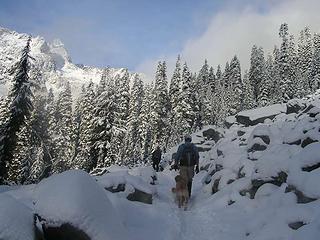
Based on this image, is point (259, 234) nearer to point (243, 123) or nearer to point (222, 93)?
point (243, 123)

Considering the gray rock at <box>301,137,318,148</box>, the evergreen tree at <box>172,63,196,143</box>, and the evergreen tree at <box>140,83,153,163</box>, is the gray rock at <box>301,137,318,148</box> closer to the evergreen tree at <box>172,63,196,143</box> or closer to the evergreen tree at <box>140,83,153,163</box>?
the evergreen tree at <box>172,63,196,143</box>

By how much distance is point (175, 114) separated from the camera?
61.2m

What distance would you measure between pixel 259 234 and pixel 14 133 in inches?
974

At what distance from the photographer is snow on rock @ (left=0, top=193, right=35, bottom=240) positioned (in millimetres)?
6305

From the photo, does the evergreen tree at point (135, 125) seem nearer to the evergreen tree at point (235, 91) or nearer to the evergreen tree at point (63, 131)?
the evergreen tree at point (63, 131)

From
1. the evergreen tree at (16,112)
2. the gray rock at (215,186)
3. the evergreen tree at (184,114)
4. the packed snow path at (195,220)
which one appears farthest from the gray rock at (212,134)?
the evergreen tree at (184,114)

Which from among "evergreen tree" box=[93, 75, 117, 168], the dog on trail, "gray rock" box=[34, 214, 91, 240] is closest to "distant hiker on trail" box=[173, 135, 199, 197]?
the dog on trail

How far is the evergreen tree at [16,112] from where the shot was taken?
29.4 metres

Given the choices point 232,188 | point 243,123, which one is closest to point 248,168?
point 232,188

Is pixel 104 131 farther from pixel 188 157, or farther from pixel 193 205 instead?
pixel 193 205

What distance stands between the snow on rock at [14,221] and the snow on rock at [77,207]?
46 cm

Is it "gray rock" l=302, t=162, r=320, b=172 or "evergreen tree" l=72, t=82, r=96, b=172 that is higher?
"evergreen tree" l=72, t=82, r=96, b=172

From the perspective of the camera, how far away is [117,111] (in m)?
45.8

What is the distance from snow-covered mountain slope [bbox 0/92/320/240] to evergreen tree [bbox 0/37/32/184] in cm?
1667
